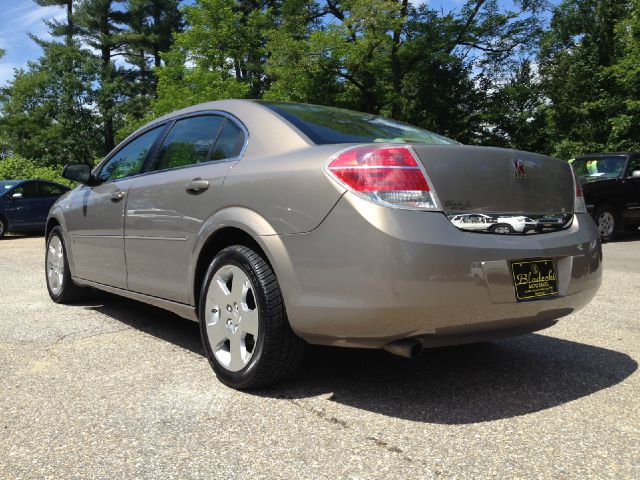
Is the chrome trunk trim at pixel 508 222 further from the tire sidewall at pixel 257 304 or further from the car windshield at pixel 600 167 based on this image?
the car windshield at pixel 600 167

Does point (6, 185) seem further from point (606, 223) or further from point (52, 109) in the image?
point (52, 109)

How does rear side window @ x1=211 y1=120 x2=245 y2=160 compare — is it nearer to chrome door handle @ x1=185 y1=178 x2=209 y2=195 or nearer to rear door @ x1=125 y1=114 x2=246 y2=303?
rear door @ x1=125 y1=114 x2=246 y2=303

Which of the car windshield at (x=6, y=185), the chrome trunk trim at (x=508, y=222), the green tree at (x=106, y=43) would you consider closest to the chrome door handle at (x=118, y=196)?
the chrome trunk trim at (x=508, y=222)

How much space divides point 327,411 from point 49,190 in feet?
50.0

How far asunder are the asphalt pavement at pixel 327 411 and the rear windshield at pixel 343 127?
125 centimetres

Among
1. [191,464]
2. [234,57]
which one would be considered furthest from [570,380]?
[234,57]

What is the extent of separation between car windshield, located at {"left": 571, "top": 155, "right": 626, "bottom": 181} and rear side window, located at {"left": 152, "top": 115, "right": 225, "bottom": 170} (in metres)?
9.99

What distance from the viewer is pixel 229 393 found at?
117 inches

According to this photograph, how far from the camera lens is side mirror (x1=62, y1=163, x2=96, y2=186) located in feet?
15.2

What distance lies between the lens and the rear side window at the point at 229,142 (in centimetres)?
329

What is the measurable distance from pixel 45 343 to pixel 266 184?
2091 millimetres

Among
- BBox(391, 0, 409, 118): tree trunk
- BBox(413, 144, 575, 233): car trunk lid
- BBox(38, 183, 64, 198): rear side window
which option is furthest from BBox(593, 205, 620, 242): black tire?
BBox(391, 0, 409, 118): tree trunk

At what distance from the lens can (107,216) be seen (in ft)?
14.1

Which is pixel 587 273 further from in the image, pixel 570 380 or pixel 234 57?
pixel 234 57
